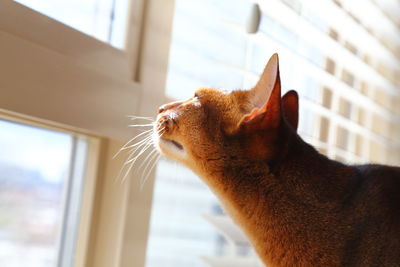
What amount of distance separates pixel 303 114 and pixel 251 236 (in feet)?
2.08

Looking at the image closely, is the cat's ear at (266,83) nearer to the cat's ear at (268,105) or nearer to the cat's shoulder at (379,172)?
the cat's ear at (268,105)

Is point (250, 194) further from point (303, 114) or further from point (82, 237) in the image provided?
point (303, 114)

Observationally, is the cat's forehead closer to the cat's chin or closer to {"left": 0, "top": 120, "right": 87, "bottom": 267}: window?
the cat's chin

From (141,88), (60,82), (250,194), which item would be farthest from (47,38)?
(250,194)

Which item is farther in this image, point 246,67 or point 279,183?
point 246,67

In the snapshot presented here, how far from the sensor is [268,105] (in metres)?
0.74

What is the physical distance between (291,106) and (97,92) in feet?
0.97

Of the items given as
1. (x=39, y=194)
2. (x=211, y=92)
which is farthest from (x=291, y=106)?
(x=39, y=194)

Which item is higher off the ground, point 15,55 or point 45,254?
point 15,55

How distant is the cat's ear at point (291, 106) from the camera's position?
3.00 ft

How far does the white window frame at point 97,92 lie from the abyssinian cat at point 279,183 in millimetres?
97

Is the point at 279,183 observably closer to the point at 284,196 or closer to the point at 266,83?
the point at 284,196

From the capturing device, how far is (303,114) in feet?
4.60

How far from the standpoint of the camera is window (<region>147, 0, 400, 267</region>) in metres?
1.09
